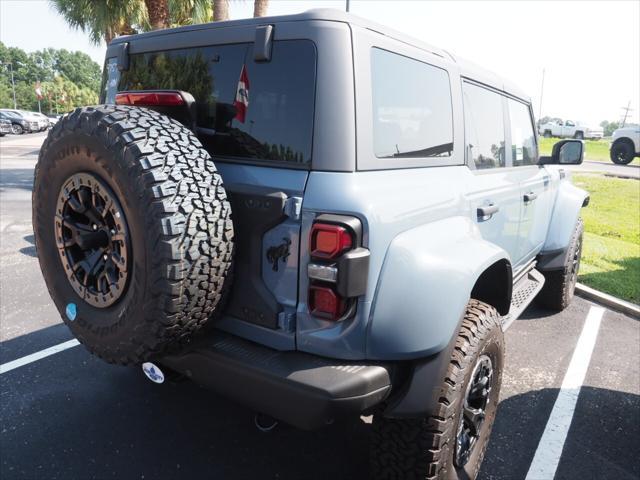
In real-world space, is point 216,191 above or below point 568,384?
above

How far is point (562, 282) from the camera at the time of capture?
459cm

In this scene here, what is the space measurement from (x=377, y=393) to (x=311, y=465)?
951mm

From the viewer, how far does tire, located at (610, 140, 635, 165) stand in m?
20.5

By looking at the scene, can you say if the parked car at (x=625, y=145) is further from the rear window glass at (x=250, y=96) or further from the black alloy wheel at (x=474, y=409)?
the rear window glass at (x=250, y=96)

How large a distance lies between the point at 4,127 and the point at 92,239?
124 feet

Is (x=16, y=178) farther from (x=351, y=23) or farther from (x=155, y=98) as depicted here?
(x=351, y=23)

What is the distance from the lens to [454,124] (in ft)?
8.29

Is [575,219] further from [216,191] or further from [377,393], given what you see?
[216,191]

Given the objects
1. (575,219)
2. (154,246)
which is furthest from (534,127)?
(154,246)

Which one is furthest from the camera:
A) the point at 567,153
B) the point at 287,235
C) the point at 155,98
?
the point at 567,153

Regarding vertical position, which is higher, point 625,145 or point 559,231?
point 625,145

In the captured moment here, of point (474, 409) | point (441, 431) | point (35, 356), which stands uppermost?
point (441, 431)

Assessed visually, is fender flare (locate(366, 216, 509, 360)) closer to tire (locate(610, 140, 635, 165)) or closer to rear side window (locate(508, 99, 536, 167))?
rear side window (locate(508, 99, 536, 167))

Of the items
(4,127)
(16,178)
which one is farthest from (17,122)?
(16,178)
